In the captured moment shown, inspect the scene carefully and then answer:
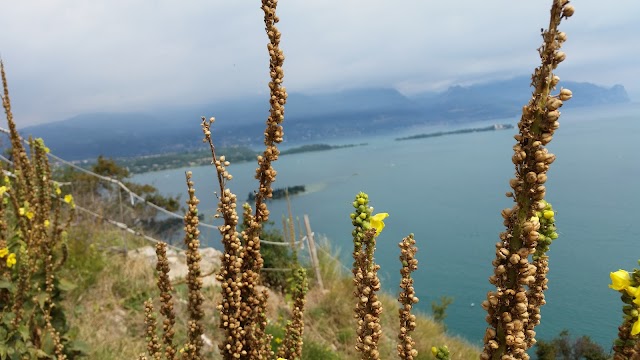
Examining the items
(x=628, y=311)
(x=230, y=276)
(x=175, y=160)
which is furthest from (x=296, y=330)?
(x=175, y=160)

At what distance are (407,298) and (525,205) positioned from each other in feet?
1.99

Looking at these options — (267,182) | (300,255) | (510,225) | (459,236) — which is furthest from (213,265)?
(459,236)

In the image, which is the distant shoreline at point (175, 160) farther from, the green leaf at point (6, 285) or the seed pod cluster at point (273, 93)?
the seed pod cluster at point (273, 93)

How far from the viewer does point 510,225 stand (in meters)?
0.79

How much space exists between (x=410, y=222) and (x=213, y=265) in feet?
72.1

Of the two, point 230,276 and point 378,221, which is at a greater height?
point 378,221

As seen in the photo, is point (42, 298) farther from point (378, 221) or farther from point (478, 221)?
point (478, 221)

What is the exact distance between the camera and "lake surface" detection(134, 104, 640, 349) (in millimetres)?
14570

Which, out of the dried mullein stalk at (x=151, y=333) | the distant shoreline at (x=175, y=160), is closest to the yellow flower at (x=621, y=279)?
the dried mullein stalk at (x=151, y=333)

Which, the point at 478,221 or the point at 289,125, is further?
the point at 289,125

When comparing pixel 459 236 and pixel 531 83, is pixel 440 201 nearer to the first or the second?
pixel 459 236

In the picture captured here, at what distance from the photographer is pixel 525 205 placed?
74 centimetres

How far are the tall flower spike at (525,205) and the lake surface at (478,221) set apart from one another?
0.73 meters

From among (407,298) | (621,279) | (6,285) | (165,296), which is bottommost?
(6,285)
